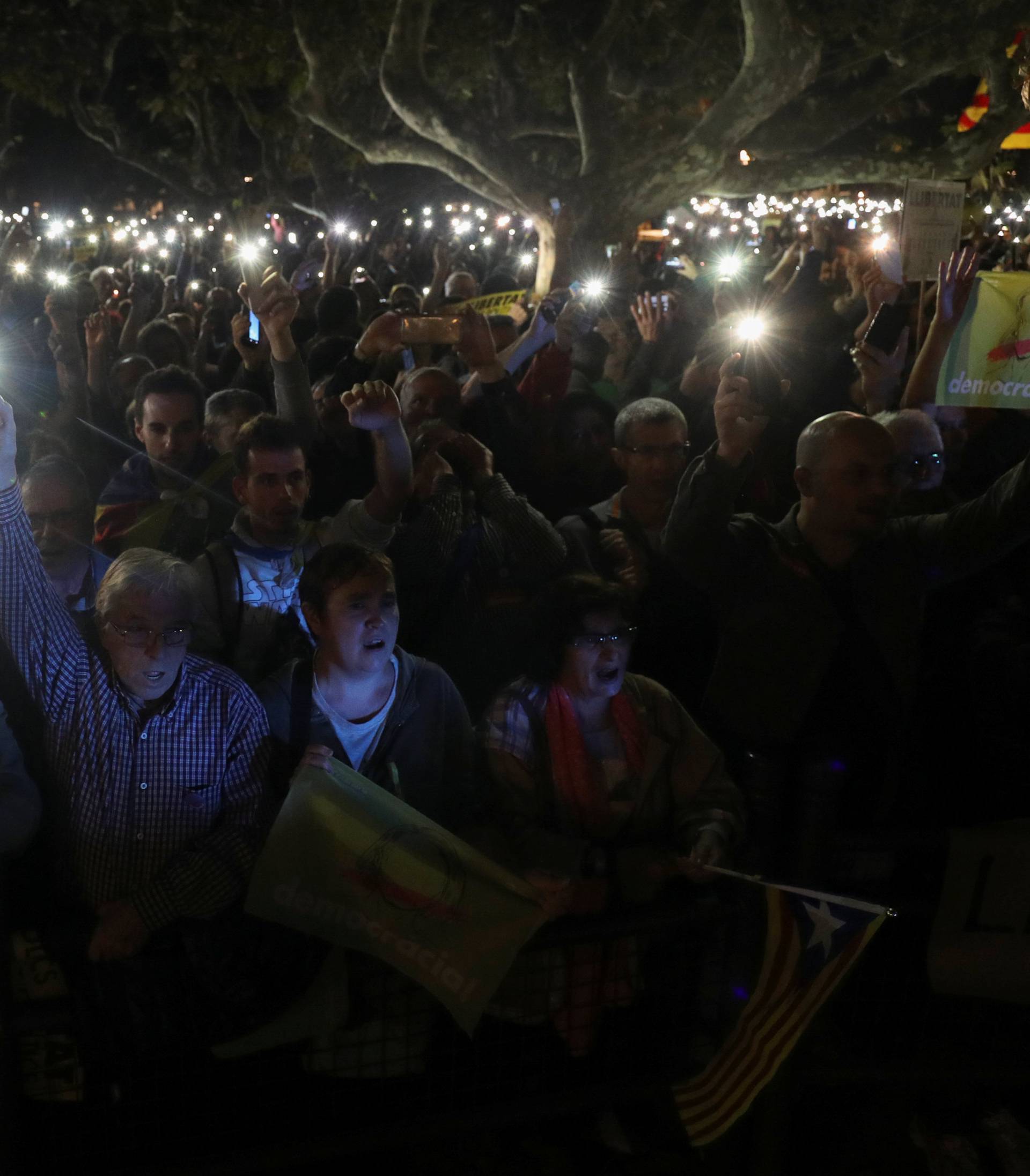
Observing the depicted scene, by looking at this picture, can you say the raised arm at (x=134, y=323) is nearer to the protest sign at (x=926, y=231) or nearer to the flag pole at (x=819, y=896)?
the protest sign at (x=926, y=231)

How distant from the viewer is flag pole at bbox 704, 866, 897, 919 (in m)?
2.50

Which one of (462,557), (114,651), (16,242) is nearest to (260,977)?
(114,651)

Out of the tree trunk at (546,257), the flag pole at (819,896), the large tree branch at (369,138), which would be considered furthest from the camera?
the large tree branch at (369,138)

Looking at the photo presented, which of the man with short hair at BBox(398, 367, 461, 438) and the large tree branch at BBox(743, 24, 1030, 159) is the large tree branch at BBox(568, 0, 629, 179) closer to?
the large tree branch at BBox(743, 24, 1030, 159)

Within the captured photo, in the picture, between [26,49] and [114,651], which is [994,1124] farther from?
[26,49]

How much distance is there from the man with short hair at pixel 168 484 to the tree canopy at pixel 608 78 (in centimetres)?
873

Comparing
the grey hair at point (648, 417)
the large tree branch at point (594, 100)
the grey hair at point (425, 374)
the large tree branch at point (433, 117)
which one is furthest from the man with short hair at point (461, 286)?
the grey hair at point (648, 417)

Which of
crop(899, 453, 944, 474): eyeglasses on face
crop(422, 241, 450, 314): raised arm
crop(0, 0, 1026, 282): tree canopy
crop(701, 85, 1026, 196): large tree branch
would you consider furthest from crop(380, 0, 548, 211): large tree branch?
crop(899, 453, 944, 474): eyeglasses on face

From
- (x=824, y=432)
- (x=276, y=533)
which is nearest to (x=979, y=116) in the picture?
(x=824, y=432)

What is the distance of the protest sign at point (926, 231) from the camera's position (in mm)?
4875

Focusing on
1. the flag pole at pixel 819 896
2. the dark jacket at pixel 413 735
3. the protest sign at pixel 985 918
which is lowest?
the protest sign at pixel 985 918

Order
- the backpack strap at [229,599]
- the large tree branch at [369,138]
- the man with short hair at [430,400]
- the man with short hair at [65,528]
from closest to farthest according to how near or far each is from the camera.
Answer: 1. the backpack strap at [229,599]
2. the man with short hair at [65,528]
3. the man with short hair at [430,400]
4. the large tree branch at [369,138]

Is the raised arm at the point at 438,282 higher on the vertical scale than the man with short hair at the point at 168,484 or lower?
higher

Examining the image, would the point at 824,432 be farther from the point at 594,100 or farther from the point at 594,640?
the point at 594,100
